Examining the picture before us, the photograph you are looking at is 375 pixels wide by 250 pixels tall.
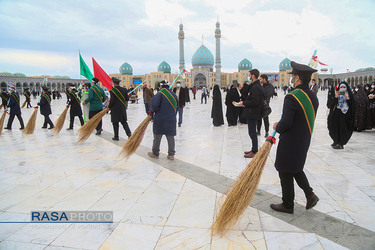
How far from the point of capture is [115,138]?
22.3 ft

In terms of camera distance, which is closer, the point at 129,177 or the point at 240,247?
the point at 240,247

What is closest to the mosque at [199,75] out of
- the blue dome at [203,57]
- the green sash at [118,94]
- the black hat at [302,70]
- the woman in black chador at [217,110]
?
the blue dome at [203,57]

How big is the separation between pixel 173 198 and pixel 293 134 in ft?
5.34

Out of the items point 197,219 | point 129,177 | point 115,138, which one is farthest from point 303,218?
point 115,138

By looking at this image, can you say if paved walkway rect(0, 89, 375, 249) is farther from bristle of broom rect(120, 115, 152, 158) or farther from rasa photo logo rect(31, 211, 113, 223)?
bristle of broom rect(120, 115, 152, 158)

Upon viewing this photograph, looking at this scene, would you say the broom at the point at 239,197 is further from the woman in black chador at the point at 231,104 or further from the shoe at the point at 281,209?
the woman in black chador at the point at 231,104

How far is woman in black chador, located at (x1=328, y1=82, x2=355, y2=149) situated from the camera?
17.8 ft

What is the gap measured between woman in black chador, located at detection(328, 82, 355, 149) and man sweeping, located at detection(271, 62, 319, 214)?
3375 mm

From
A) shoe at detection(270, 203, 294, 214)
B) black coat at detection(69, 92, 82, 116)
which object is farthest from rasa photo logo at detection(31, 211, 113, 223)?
black coat at detection(69, 92, 82, 116)

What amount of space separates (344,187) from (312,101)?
1658 mm

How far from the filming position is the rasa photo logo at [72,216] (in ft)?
9.01

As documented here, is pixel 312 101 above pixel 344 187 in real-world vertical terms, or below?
above

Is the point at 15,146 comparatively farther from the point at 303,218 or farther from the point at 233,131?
the point at 303,218

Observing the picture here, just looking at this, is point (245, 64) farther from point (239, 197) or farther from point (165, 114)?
point (239, 197)
